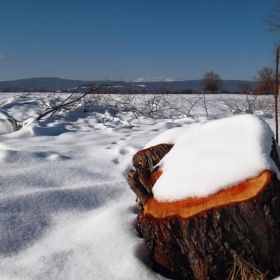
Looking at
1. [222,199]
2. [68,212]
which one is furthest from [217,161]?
[68,212]

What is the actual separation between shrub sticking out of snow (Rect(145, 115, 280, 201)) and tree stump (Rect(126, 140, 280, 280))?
0.10 ft

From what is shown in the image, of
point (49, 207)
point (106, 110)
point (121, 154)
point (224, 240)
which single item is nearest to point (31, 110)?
point (106, 110)

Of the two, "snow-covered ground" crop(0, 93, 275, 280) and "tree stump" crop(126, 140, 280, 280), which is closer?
"tree stump" crop(126, 140, 280, 280)

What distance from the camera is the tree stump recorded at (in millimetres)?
939

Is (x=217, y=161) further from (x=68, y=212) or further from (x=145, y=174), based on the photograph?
(x=68, y=212)

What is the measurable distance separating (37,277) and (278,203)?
3.04 feet

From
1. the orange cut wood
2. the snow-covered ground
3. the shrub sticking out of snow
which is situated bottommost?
the snow-covered ground

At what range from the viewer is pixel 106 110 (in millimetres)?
5254

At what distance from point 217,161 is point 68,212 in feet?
2.86

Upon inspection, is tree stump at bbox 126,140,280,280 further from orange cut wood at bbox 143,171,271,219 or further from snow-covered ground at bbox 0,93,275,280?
snow-covered ground at bbox 0,93,275,280

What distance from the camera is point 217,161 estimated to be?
1.04 metres

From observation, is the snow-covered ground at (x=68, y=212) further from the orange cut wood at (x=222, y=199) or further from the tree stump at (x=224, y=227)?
the orange cut wood at (x=222, y=199)

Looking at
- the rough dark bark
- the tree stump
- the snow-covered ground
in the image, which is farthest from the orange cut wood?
the snow-covered ground

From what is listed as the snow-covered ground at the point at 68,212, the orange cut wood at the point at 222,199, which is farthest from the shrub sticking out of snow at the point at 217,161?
the snow-covered ground at the point at 68,212
